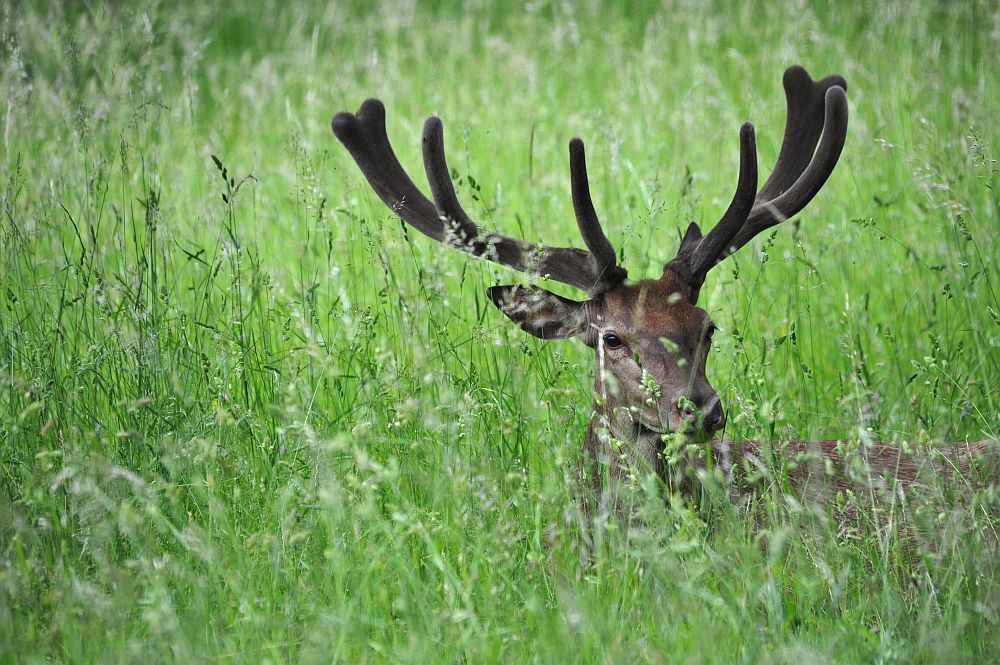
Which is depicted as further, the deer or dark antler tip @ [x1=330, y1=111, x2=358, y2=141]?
dark antler tip @ [x1=330, y1=111, x2=358, y2=141]

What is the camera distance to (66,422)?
12.3 ft

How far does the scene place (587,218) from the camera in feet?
12.7

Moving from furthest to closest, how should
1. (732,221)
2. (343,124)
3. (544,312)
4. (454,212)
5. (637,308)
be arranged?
(343,124) → (454,212) → (544,312) → (732,221) → (637,308)

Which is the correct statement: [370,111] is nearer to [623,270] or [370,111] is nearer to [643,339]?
[623,270]

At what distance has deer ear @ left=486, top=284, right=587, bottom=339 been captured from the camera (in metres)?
4.07

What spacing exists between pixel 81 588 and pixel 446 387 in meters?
1.27

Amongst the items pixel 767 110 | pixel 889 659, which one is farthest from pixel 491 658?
pixel 767 110

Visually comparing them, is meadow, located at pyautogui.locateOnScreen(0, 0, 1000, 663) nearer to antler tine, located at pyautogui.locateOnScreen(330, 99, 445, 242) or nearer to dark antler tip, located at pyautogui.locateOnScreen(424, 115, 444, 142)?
antler tine, located at pyautogui.locateOnScreen(330, 99, 445, 242)

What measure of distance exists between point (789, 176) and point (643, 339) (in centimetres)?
140

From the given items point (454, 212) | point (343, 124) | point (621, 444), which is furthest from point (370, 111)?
point (621, 444)

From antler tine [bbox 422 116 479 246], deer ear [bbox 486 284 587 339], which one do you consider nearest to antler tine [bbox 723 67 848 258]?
deer ear [bbox 486 284 587 339]

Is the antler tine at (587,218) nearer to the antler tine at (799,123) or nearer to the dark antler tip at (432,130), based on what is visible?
the dark antler tip at (432,130)

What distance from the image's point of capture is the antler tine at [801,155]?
4.38 metres

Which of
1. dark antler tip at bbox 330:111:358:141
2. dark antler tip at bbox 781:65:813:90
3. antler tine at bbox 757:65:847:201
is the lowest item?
dark antler tip at bbox 330:111:358:141
